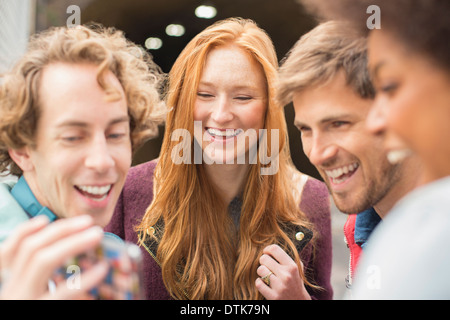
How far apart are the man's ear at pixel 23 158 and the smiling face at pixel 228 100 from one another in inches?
13.8

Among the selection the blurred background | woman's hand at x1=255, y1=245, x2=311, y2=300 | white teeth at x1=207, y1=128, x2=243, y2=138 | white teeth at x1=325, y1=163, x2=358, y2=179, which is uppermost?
the blurred background

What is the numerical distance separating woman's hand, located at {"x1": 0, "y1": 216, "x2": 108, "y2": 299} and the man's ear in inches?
6.9

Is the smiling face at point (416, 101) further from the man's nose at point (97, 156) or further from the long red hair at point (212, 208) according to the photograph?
the man's nose at point (97, 156)

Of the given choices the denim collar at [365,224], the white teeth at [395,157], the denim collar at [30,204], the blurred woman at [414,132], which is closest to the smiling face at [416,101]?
the blurred woman at [414,132]

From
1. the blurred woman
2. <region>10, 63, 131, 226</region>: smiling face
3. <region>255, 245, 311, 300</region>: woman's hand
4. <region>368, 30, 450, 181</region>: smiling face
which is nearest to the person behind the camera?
the blurred woman

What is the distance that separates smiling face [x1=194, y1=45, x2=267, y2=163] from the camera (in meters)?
0.95

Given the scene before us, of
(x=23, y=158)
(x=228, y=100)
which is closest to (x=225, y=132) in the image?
(x=228, y=100)

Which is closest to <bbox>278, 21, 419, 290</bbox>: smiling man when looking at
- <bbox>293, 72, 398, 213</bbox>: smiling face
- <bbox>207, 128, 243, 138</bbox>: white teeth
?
<bbox>293, 72, 398, 213</bbox>: smiling face

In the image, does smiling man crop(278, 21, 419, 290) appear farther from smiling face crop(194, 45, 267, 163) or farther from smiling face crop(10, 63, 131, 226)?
smiling face crop(10, 63, 131, 226)

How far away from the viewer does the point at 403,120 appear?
66cm

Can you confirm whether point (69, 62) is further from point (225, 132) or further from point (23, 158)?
point (225, 132)

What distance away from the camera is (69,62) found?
806mm

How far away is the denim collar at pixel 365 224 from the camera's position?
978mm

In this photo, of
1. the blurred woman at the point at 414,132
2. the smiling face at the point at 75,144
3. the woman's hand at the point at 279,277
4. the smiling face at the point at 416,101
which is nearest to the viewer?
the blurred woman at the point at 414,132
